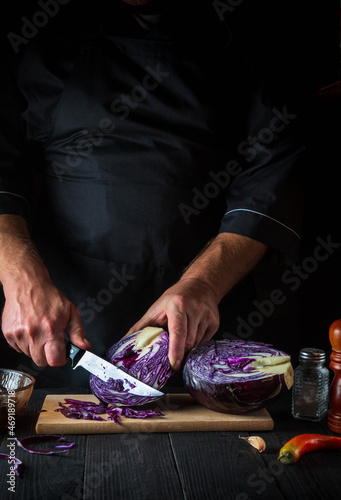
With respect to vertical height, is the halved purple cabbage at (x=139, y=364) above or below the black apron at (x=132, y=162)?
below

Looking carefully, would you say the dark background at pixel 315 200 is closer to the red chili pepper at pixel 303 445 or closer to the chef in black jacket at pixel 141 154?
the chef in black jacket at pixel 141 154

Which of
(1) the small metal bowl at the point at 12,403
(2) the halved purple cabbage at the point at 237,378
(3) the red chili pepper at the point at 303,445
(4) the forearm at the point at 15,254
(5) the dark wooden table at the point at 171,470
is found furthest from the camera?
(4) the forearm at the point at 15,254

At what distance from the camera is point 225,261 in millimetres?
2141

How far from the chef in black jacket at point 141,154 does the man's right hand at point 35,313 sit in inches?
7.6

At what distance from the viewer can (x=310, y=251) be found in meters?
2.85

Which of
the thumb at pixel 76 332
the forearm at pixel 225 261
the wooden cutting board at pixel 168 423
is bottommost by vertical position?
the wooden cutting board at pixel 168 423

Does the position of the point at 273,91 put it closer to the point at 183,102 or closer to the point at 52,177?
the point at 183,102

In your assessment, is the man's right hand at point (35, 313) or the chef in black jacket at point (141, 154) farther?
the chef in black jacket at point (141, 154)

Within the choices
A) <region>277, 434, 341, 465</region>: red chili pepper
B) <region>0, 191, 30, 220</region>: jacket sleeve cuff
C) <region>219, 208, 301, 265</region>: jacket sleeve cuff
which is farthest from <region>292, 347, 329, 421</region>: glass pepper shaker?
<region>0, 191, 30, 220</region>: jacket sleeve cuff

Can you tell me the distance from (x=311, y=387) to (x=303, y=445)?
281 millimetres

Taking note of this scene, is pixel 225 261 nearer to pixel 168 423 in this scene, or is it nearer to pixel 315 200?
pixel 168 423

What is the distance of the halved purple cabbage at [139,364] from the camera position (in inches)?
72.0

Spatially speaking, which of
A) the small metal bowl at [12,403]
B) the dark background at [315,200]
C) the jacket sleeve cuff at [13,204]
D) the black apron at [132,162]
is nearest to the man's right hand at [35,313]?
the small metal bowl at [12,403]

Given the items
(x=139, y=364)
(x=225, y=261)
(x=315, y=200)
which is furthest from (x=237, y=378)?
(x=315, y=200)
